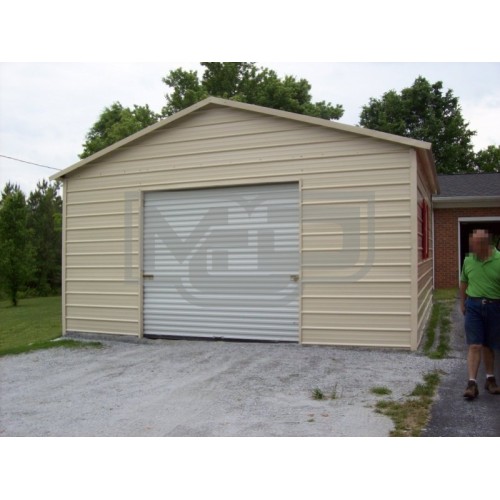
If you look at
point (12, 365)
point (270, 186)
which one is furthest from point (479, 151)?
point (12, 365)

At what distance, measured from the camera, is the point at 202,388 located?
6.68 meters

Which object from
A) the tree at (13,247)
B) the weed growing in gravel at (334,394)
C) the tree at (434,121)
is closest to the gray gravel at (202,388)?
the weed growing in gravel at (334,394)

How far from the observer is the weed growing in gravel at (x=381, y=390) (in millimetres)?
6180

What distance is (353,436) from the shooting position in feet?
15.7

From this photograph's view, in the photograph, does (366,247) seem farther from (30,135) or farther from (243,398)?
(30,135)

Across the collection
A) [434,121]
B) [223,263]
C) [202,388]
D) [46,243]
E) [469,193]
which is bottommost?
[202,388]

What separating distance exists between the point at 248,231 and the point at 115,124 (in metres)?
20.3

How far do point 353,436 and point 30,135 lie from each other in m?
12.3

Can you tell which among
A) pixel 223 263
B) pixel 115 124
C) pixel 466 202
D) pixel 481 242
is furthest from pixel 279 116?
pixel 115 124

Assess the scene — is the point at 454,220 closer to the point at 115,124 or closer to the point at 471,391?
the point at 471,391

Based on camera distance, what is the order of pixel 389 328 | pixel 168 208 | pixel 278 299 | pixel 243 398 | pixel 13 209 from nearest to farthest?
pixel 243 398 < pixel 389 328 < pixel 278 299 < pixel 168 208 < pixel 13 209

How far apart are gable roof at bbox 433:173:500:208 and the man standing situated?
1195 cm

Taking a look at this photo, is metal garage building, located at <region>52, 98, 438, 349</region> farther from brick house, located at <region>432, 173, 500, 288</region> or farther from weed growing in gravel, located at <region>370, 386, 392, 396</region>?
brick house, located at <region>432, 173, 500, 288</region>

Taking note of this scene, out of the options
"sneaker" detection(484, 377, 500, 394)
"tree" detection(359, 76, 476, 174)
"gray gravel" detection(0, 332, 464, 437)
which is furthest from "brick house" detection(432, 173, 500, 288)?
"tree" detection(359, 76, 476, 174)
